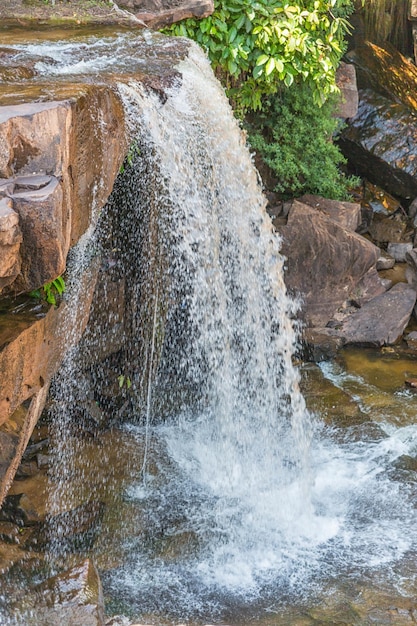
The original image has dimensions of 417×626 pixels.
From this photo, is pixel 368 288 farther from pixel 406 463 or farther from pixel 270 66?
pixel 406 463

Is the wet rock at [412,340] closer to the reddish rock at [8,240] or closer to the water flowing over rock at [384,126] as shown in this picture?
the water flowing over rock at [384,126]

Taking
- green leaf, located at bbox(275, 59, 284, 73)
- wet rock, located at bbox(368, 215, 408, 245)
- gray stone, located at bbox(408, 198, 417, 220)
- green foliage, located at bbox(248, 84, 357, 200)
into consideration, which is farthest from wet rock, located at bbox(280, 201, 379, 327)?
gray stone, located at bbox(408, 198, 417, 220)

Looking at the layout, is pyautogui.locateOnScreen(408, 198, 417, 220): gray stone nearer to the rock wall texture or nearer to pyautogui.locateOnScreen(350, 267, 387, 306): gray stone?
pyautogui.locateOnScreen(350, 267, 387, 306): gray stone

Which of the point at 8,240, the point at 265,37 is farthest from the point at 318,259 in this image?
the point at 8,240

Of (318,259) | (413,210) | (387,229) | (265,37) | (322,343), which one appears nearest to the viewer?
(265,37)

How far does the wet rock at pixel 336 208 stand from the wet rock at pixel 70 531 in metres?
4.94

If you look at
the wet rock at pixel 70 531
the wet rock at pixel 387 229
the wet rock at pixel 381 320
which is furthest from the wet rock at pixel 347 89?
the wet rock at pixel 70 531

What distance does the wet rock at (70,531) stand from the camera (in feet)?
18.2

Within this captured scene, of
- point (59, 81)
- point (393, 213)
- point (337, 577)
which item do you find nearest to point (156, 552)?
point (337, 577)

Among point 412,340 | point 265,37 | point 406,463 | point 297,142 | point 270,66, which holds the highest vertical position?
point 265,37

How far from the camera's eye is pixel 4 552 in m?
5.31

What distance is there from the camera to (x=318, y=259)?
8.86 m

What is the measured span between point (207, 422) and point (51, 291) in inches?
103

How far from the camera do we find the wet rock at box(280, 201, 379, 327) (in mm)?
8805
